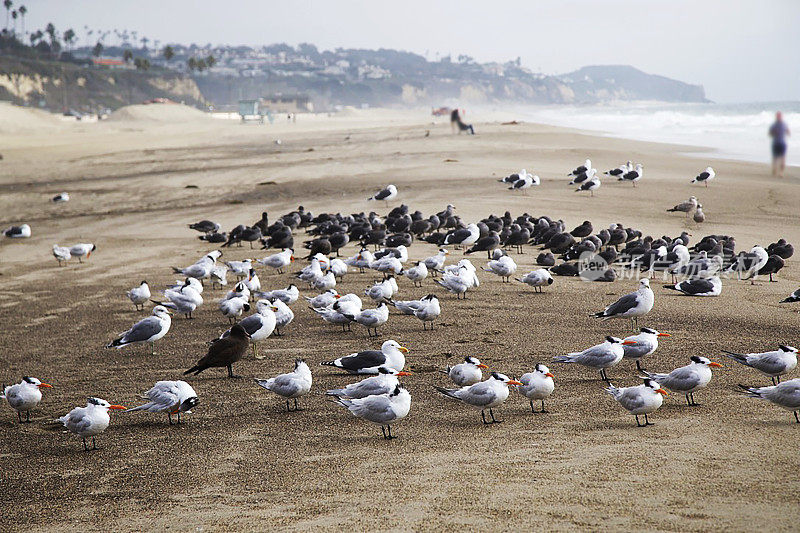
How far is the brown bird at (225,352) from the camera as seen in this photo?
973cm

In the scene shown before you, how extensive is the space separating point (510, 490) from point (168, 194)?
2548cm

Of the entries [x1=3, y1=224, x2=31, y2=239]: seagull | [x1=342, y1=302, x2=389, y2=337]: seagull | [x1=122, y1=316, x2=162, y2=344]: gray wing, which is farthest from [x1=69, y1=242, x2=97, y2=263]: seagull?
[x1=342, y1=302, x2=389, y2=337]: seagull

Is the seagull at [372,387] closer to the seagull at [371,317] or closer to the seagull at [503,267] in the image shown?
the seagull at [371,317]

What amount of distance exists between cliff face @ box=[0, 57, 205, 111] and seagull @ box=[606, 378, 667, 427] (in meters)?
120

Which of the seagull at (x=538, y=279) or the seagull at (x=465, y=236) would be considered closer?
the seagull at (x=538, y=279)

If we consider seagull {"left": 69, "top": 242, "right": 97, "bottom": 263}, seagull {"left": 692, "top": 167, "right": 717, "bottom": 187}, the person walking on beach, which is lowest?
seagull {"left": 69, "top": 242, "right": 97, "bottom": 263}

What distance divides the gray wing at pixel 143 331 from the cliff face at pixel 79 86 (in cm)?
11436

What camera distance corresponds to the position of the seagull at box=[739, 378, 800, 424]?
7.31m

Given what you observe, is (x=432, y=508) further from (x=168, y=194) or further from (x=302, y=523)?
(x=168, y=194)

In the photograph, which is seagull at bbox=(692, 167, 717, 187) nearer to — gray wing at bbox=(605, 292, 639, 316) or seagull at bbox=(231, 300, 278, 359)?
gray wing at bbox=(605, 292, 639, 316)

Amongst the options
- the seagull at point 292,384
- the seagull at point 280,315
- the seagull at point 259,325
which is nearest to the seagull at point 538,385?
the seagull at point 292,384

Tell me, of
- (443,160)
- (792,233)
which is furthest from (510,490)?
(443,160)

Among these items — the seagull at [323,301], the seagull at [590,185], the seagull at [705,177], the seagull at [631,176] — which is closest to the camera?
the seagull at [323,301]

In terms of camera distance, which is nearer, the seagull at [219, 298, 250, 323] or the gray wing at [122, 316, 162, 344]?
the gray wing at [122, 316, 162, 344]
